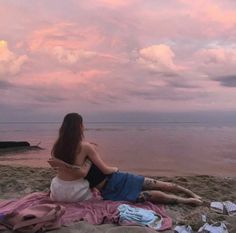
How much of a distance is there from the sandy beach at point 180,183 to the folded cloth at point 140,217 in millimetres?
216

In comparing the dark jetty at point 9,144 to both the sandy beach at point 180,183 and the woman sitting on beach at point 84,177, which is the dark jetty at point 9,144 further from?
the woman sitting on beach at point 84,177

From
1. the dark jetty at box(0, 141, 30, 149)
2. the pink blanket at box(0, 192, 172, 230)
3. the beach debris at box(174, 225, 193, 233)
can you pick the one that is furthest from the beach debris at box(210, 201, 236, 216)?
the dark jetty at box(0, 141, 30, 149)

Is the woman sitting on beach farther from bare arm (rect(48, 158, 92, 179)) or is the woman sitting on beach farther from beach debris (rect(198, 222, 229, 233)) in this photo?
beach debris (rect(198, 222, 229, 233))

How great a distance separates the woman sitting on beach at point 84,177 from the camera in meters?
5.88

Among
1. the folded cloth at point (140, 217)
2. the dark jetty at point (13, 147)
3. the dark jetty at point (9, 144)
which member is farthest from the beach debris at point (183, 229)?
the dark jetty at point (9, 144)

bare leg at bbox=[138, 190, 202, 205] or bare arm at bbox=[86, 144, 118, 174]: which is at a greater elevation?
bare arm at bbox=[86, 144, 118, 174]

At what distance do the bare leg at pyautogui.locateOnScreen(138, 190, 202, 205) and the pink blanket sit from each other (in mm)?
131

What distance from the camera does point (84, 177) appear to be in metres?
6.07

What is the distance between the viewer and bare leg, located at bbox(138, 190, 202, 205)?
6.21m

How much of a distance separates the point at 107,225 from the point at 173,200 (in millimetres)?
1497

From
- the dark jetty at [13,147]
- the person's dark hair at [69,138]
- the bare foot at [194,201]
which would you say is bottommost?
the dark jetty at [13,147]

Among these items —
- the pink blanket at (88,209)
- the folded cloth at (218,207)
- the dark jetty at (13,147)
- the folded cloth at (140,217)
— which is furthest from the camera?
the dark jetty at (13,147)

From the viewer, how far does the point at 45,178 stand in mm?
8633

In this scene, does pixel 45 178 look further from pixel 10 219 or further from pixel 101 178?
pixel 10 219
